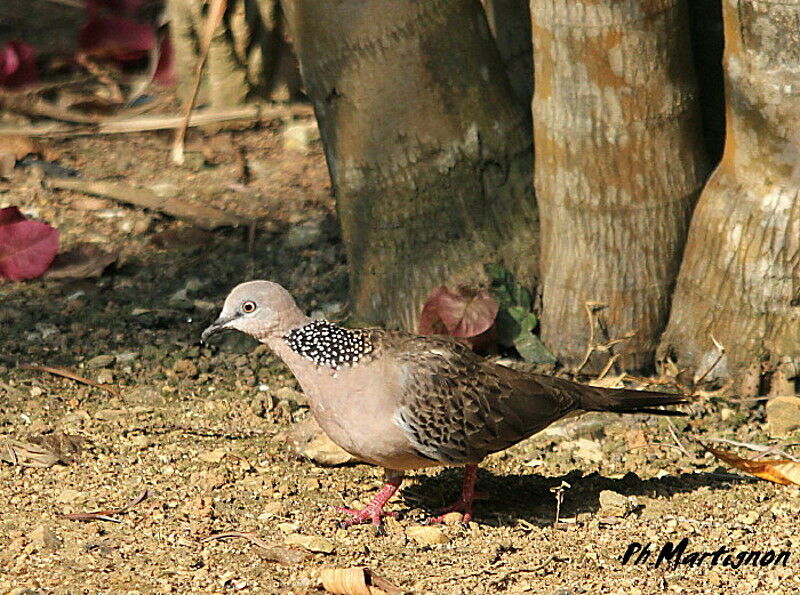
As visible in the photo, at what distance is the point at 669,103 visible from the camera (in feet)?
17.5

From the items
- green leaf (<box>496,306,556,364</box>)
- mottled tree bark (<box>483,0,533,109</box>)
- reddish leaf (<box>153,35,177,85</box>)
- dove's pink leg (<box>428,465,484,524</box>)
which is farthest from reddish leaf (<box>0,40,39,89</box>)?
dove's pink leg (<box>428,465,484,524</box>)

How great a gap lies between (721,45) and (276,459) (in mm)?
2717

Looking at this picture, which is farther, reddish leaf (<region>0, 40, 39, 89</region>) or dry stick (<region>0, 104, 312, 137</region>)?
reddish leaf (<region>0, 40, 39, 89</region>)

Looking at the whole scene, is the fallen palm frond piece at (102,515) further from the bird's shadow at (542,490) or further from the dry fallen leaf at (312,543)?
the bird's shadow at (542,490)

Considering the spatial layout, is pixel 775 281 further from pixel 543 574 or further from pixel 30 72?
pixel 30 72

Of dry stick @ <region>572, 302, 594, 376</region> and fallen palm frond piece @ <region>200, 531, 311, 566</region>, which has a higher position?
dry stick @ <region>572, 302, 594, 376</region>

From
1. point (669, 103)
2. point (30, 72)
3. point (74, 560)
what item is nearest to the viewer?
point (74, 560)

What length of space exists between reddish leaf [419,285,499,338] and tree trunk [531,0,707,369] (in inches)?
12.4

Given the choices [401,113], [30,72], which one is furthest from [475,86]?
[30,72]

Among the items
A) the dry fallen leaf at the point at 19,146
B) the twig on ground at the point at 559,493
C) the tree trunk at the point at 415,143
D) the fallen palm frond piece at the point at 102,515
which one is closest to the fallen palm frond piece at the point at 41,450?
the fallen palm frond piece at the point at 102,515

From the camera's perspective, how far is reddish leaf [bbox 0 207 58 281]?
21.8ft

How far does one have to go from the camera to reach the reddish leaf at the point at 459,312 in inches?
230

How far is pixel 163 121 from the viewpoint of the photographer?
27.3 ft

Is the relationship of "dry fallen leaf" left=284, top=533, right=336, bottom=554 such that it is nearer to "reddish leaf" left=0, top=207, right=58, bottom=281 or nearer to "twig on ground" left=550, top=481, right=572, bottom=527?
"twig on ground" left=550, top=481, right=572, bottom=527
